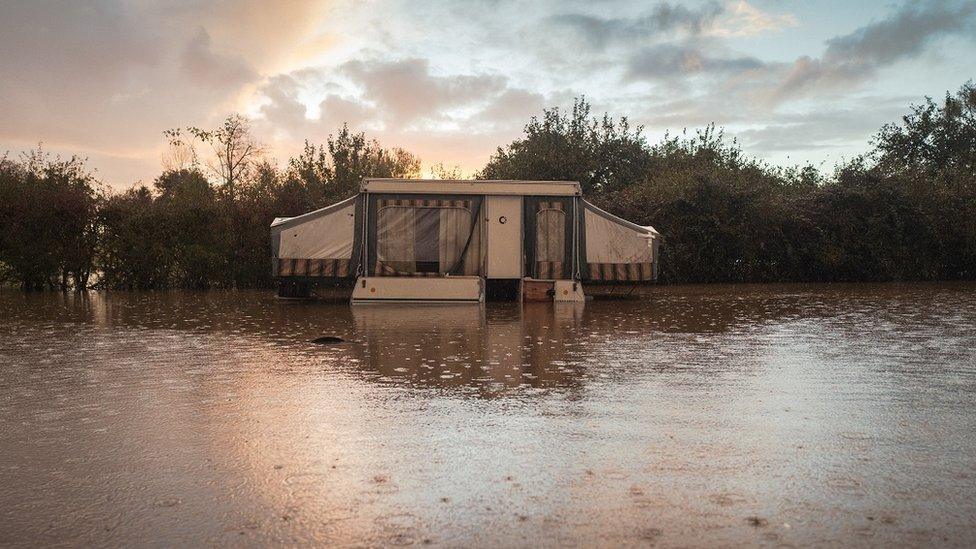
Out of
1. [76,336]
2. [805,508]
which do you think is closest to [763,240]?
[76,336]

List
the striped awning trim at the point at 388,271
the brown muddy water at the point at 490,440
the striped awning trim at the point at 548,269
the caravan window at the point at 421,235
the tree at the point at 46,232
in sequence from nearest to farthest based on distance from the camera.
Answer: the brown muddy water at the point at 490,440 → the striped awning trim at the point at 388,271 → the caravan window at the point at 421,235 → the striped awning trim at the point at 548,269 → the tree at the point at 46,232

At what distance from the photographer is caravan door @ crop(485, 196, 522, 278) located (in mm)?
15062

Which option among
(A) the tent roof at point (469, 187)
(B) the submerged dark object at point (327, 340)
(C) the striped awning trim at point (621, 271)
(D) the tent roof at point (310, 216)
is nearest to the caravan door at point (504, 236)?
(A) the tent roof at point (469, 187)

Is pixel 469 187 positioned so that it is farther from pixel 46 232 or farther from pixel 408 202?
pixel 46 232

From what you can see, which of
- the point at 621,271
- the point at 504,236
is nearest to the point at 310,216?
the point at 504,236

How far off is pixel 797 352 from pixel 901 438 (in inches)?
135

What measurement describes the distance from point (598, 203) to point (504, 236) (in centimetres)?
638

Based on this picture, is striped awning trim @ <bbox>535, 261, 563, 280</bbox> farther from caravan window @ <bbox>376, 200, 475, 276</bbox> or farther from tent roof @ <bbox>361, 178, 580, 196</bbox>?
caravan window @ <bbox>376, 200, 475, 276</bbox>

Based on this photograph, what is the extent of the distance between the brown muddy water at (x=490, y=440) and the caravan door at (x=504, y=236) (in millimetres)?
6167

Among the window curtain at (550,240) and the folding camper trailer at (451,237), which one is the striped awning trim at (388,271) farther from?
the window curtain at (550,240)

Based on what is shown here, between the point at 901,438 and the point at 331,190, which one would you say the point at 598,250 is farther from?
the point at 901,438

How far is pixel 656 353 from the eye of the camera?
25.0 feet

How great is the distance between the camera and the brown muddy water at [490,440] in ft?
10.0

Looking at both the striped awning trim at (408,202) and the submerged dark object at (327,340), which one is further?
the striped awning trim at (408,202)
